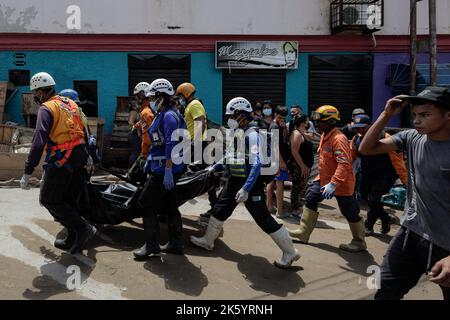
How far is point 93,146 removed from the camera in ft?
18.0

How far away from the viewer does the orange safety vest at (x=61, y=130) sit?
186 inches

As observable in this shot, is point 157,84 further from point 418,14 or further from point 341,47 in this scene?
point 418,14

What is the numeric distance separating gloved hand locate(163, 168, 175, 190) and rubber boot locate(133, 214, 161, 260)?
0.40 meters

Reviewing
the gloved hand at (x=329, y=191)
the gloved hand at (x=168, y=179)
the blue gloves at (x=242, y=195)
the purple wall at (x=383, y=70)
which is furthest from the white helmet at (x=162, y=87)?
the purple wall at (x=383, y=70)

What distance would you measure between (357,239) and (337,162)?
3.52ft

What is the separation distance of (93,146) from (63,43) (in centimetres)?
787

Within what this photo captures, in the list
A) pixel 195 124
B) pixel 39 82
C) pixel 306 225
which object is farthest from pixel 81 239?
pixel 306 225

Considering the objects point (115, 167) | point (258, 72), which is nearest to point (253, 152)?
point (115, 167)

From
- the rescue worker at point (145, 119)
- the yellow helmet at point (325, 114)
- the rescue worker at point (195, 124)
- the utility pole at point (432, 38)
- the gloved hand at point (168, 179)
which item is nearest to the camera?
the gloved hand at point (168, 179)

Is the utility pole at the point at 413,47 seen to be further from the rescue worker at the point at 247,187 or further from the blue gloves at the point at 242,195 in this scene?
the blue gloves at the point at 242,195

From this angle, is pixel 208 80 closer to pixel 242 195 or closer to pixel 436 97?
pixel 242 195

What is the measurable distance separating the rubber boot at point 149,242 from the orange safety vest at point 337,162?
6.65 ft

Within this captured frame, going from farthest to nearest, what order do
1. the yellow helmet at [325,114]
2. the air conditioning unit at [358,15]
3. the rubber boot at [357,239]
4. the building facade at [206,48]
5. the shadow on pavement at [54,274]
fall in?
1. the building facade at [206,48]
2. the air conditioning unit at [358,15]
3. the rubber boot at [357,239]
4. the yellow helmet at [325,114]
5. the shadow on pavement at [54,274]

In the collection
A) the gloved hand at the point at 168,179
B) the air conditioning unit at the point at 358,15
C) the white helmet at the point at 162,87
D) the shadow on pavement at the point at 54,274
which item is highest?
the air conditioning unit at the point at 358,15
